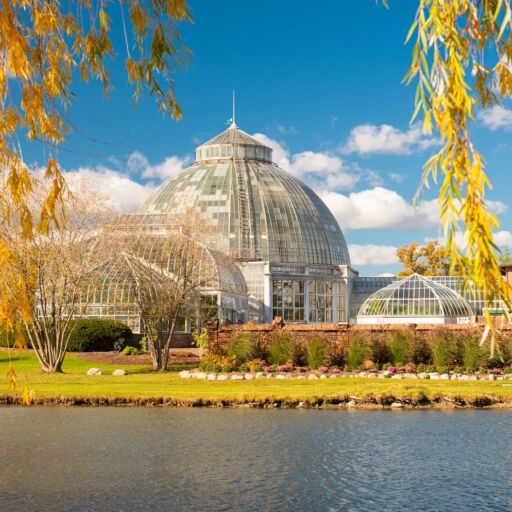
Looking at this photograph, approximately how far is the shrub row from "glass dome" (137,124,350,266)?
35677 mm

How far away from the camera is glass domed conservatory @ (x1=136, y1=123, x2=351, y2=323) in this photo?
73062mm

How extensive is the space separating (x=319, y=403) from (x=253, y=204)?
171 ft

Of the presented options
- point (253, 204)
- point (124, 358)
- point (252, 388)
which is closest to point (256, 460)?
point (252, 388)

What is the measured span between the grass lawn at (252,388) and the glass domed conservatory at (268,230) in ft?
124

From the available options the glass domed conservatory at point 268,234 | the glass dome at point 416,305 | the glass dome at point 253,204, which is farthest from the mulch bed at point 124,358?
the glass dome at point 253,204

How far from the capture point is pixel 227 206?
249 feet

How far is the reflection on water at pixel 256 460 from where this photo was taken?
13.5 m

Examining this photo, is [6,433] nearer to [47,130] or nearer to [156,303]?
[47,130]

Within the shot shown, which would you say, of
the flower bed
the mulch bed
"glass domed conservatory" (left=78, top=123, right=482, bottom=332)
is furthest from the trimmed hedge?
"glass domed conservatory" (left=78, top=123, right=482, bottom=332)

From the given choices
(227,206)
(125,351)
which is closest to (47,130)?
(125,351)

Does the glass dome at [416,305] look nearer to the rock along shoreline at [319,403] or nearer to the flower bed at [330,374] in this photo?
the flower bed at [330,374]

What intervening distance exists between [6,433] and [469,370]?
62.0 feet

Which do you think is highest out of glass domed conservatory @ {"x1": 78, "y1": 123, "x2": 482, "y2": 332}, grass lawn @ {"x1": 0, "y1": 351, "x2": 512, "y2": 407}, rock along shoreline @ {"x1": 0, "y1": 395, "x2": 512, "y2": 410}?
glass domed conservatory @ {"x1": 78, "y1": 123, "x2": 482, "y2": 332}

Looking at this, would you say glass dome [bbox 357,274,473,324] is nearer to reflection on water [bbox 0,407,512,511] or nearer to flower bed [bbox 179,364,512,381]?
flower bed [bbox 179,364,512,381]
